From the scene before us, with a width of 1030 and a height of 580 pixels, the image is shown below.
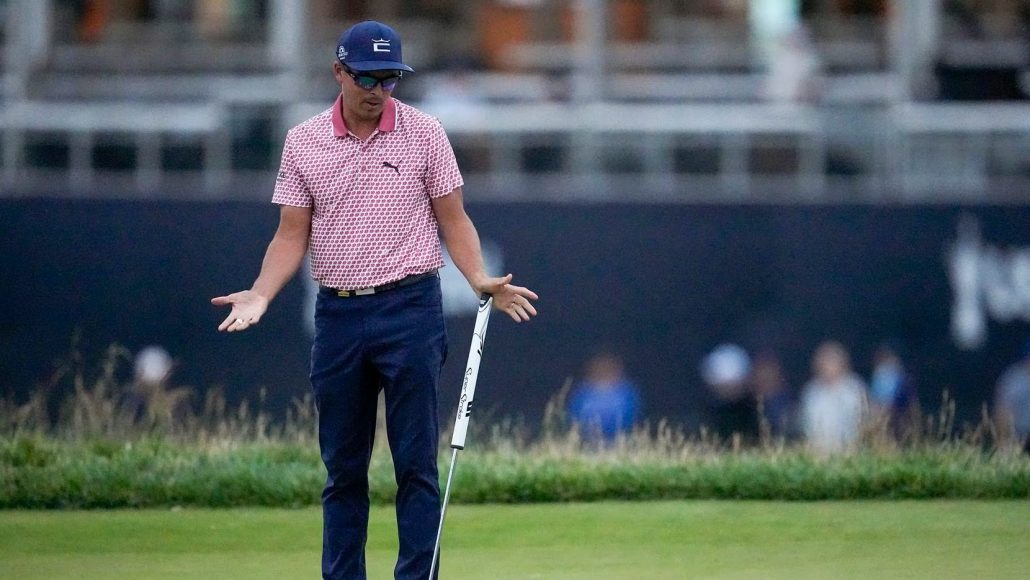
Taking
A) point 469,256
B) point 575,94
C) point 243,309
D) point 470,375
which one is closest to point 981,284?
point 575,94

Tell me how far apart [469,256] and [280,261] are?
0.61 metres

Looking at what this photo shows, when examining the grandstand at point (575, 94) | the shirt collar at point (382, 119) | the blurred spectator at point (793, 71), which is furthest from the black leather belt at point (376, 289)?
A: the blurred spectator at point (793, 71)

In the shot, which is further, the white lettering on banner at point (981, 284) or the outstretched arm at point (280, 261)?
the white lettering on banner at point (981, 284)

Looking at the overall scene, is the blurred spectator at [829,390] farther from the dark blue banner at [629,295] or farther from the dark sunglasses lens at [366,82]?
the dark sunglasses lens at [366,82]

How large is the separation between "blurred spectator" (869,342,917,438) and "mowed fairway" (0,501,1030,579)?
281 inches

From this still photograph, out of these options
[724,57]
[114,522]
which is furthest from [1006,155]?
[114,522]

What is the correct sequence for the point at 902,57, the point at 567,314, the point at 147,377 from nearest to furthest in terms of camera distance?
the point at 147,377
the point at 567,314
the point at 902,57

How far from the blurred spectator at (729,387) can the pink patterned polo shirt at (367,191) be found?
419 inches

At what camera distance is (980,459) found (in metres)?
8.40

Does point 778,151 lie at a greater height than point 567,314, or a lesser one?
greater

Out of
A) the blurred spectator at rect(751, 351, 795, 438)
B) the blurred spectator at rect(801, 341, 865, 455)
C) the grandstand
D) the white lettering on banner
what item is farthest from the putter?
the white lettering on banner

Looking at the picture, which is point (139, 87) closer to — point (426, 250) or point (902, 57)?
point (902, 57)

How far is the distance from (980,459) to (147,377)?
8647 mm

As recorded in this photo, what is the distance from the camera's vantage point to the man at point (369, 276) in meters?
5.34
